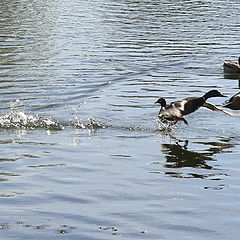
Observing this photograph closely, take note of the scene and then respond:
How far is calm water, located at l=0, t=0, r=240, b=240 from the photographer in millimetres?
7332

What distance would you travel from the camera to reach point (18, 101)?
46.9 ft

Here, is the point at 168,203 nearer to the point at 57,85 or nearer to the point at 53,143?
the point at 53,143

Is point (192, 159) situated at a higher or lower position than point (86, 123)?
lower

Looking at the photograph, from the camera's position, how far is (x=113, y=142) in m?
11.2

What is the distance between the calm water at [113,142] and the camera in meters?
7.33

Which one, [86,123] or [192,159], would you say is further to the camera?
[86,123]

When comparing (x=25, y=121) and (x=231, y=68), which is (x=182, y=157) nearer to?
(x=25, y=121)

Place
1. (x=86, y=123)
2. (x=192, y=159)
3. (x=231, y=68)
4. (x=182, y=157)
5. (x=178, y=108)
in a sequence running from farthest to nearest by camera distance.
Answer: (x=231, y=68) < (x=86, y=123) < (x=178, y=108) < (x=182, y=157) < (x=192, y=159)

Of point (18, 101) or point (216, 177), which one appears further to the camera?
point (18, 101)

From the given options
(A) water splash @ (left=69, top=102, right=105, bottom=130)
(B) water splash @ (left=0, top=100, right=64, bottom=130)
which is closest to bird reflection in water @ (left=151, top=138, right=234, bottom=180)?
(A) water splash @ (left=69, top=102, right=105, bottom=130)

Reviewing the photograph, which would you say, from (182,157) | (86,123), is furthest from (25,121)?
(182,157)

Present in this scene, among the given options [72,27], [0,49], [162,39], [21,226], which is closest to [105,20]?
[72,27]

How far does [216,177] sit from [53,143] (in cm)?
309

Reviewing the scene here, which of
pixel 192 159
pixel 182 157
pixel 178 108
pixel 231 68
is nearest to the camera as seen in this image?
pixel 192 159
